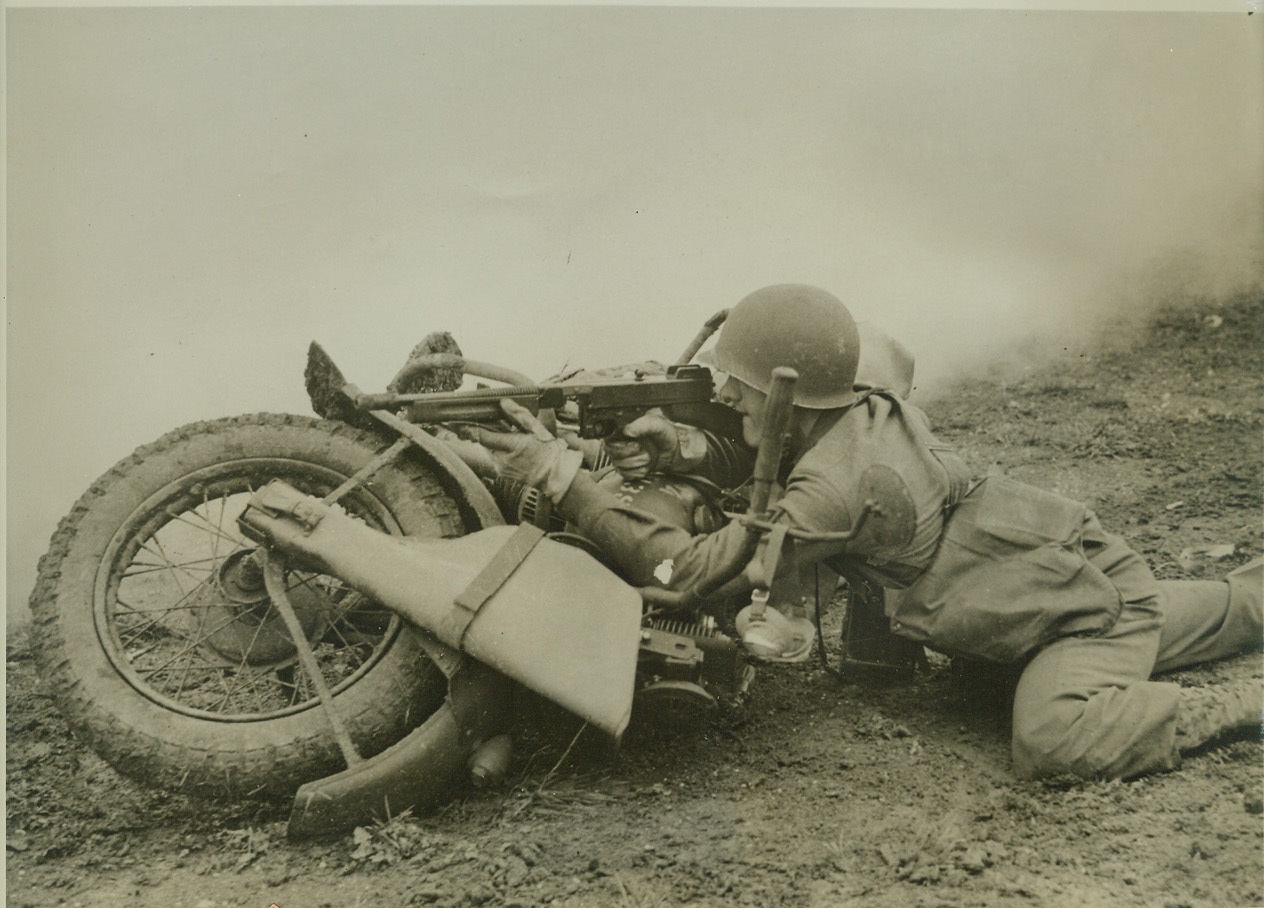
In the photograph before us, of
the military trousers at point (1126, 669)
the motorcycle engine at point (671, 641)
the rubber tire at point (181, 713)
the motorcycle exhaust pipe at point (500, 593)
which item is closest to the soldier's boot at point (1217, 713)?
the military trousers at point (1126, 669)

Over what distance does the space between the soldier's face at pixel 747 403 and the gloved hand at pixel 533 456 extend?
0.71 m

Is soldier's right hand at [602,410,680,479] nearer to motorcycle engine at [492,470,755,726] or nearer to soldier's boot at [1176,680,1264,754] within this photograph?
motorcycle engine at [492,470,755,726]

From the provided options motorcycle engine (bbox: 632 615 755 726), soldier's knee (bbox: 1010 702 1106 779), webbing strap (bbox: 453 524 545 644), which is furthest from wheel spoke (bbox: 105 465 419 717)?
soldier's knee (bbox: 1010 702 1106 779)

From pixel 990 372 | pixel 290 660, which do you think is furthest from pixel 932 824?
pixel 990 372

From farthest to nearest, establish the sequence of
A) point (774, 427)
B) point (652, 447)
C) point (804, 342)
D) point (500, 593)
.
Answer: point (652, 447) → point (804, 342) → point (500, 593) → point (774, 427)

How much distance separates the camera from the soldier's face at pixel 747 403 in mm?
3279

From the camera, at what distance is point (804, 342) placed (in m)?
3.10

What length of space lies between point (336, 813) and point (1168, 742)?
8.30 ft

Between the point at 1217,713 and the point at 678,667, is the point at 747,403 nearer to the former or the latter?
the point at 678,667

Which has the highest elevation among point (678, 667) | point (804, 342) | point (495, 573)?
point (804, 342)

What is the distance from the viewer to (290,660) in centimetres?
305

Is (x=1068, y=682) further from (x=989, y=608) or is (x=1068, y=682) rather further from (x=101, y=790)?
(x=101, y=790)

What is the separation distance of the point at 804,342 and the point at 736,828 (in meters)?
1.57

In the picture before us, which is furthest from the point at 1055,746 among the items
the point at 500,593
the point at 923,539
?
the point at 500,593
